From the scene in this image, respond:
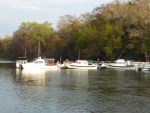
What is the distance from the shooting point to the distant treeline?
350 feet

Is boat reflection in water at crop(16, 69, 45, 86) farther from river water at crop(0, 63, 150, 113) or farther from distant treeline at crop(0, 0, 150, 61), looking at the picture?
distant treeline at crop(0, 0, 150, 61)

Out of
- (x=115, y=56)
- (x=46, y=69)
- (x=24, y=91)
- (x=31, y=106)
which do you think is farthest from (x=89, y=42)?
(x=31, y=106)

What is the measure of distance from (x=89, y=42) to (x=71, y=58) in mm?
16001

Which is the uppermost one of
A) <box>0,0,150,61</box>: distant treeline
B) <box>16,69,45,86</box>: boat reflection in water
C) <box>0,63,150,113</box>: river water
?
<box>0,0,150,61</box>: distant treeline

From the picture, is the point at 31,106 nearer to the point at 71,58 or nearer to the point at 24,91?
the point at 24,91

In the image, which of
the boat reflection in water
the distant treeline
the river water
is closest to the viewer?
the river water

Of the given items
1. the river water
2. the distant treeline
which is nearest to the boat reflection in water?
the river water

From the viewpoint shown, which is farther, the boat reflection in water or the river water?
the boat reflection in water

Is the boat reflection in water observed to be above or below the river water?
above

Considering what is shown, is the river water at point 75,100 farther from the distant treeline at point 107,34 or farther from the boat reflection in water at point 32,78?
the distant treeline at point 107,34

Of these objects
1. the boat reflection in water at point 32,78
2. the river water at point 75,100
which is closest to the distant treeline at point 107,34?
the boat reflection in water at point 32,78

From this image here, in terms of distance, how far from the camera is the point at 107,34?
4392 inches

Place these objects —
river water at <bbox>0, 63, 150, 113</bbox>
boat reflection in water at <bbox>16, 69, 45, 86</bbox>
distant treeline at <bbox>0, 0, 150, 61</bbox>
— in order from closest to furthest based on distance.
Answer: river water at <bbox>0, 63, 150, 113</bbox>, boat reflection in water at <bbox>16, 69, 45, 86</bbox>, distant treeline at <bbox>0, 0, 150, 61</bbox>

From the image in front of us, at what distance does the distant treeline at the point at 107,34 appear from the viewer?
107m
